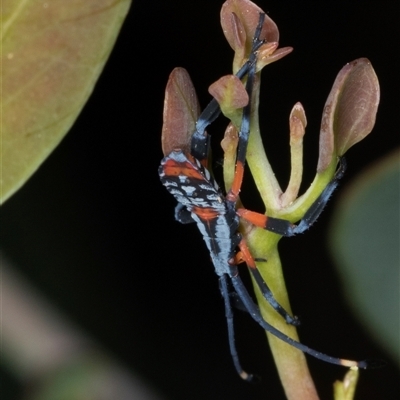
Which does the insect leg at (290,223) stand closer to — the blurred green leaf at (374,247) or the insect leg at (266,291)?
the insect leg at (266,291)

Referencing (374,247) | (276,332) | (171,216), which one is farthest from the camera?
(171,216)

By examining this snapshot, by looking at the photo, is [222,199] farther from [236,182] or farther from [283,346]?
[283,346]

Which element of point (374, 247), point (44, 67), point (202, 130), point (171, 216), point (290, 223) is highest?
point (44, 67)

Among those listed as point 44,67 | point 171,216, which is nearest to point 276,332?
point 44,67

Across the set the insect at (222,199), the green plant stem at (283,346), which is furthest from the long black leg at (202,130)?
the green plant stem at (283,346)

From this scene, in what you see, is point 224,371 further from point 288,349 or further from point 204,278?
point 288,349

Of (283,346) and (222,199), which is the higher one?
(222,199)
